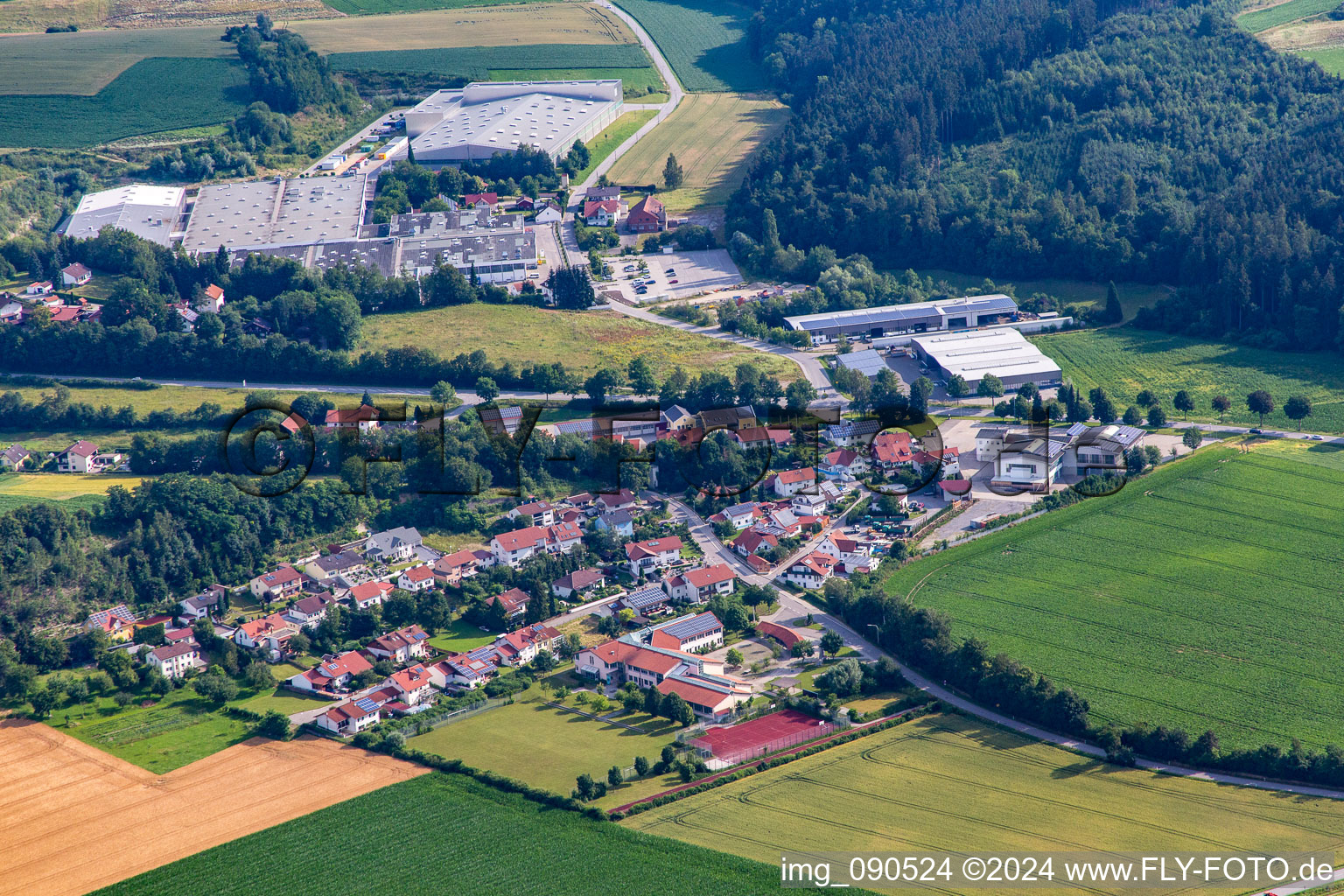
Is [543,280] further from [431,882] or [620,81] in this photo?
[431,882]

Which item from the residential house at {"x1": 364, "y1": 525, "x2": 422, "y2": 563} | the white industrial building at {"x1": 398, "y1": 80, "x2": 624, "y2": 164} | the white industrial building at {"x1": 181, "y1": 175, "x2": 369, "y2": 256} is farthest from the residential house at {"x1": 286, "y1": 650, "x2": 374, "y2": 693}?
the white industrial building at {"x1": 398, "y1": 80, "x2": 624, "y2": 164}

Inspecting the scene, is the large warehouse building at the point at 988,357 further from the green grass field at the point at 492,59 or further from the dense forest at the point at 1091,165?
the green grass field at the point at 492,59

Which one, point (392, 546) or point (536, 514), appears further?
point (536, 514)

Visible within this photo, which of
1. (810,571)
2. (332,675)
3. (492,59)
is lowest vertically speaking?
(332,675)

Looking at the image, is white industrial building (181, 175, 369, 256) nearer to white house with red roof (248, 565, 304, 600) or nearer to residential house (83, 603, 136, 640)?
white house with red roof (248, 565, 304, 600)

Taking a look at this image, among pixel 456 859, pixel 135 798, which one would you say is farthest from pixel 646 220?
pixel 456 859

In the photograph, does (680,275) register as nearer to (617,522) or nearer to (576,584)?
(617,522)

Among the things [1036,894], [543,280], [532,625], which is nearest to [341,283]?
[543,280]
